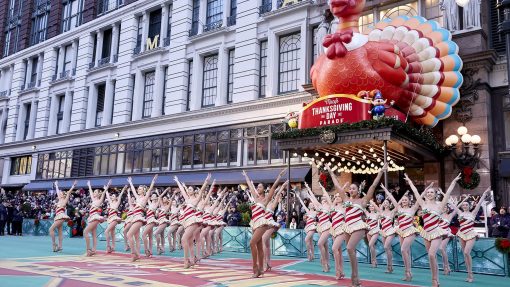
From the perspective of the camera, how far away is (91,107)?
4006 centimetres

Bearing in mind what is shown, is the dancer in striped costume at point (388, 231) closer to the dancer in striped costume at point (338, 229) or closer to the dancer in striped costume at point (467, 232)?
the dancer in striped costume at point (467, 232)

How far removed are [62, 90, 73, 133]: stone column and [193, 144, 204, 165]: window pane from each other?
54.5ft

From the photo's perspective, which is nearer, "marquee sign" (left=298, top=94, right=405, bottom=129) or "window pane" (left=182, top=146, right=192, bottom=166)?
"marquee sign" (left=298, top=94, right=405, bottom=129)

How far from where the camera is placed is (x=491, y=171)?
65.8 feet

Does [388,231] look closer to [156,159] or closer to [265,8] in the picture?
[265,8]

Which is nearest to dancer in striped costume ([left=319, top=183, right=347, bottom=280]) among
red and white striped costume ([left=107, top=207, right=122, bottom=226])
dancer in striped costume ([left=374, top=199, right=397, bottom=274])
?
dancer in striped costume ([left=374, top=199, right=397, bottom=274])

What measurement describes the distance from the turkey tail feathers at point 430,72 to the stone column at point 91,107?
27.7m

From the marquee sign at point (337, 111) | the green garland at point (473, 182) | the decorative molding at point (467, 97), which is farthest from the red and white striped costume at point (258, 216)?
the decorative molding at point (467, 97)

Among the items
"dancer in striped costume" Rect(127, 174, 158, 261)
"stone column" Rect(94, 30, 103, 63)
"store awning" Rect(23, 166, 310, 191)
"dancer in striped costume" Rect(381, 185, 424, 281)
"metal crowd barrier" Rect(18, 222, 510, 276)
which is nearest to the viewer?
"dancer in striped costume" Rect(381, 185, 424, 281)

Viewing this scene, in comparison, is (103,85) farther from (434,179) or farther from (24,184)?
(434,179)

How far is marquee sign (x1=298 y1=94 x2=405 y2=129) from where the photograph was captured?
18.2m

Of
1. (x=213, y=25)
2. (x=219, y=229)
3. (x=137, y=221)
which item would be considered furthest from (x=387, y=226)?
(x=213, y=25)

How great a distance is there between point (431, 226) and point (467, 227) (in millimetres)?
2469

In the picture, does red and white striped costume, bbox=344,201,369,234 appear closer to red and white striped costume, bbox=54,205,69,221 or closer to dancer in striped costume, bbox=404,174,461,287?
dancer in striped costume, bbox=404,174,461,287
